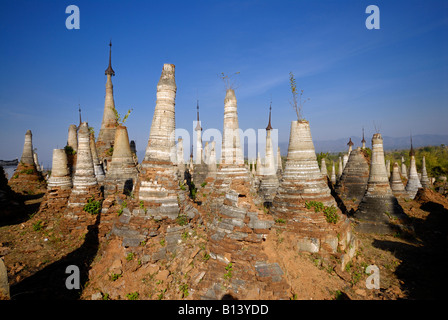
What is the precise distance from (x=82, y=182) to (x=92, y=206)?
4.25 feet

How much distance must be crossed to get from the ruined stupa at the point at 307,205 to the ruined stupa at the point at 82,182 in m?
8.94

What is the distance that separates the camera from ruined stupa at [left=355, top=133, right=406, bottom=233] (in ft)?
42.0

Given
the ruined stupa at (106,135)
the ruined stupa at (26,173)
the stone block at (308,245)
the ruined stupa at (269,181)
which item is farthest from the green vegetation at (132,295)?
the ruined stupa at (26,173)

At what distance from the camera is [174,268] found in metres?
6.95

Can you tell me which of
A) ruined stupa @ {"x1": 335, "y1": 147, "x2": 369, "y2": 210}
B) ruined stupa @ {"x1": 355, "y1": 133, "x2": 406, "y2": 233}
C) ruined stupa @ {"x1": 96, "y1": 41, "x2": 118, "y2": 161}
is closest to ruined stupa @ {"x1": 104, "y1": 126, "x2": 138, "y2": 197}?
ruined stupa @ {"x1": 96, "y1": 41, "x2": 118, "y2": 161}

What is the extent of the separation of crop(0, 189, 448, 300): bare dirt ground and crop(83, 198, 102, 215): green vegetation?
62cm

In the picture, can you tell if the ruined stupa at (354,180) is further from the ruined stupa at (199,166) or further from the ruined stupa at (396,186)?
the ruined stupa at (199,166)

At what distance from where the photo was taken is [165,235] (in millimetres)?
7852

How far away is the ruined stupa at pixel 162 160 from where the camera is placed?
831 centimetres

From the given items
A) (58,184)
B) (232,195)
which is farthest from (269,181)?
(58,184)
